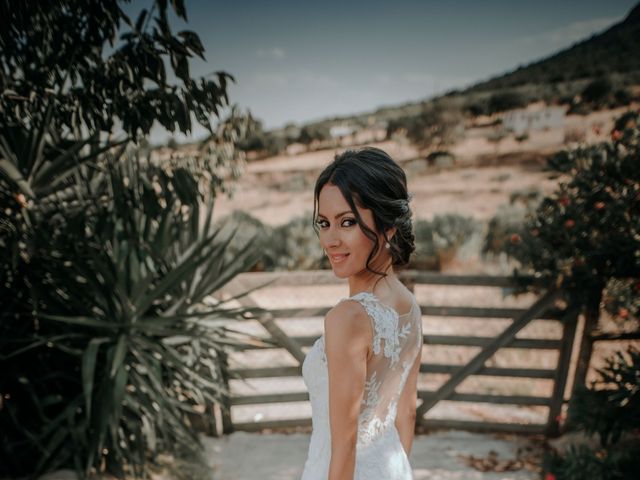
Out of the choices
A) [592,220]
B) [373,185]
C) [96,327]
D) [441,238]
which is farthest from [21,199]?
[441,238]

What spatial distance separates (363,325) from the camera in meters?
1.25

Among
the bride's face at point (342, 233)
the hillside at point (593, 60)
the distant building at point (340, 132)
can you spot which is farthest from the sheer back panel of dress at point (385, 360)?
the distant building at point (340, 132)

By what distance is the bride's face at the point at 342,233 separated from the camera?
135cm

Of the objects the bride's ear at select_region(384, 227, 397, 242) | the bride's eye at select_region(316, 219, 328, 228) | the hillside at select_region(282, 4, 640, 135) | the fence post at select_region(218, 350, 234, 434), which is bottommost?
the fence post at select_region(218, 350, 234, 434)

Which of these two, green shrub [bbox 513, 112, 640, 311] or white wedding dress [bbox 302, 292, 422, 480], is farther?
green shrub [bbox 513, 112, 640, 311]

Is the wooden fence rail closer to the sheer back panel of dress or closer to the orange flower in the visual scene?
the orange flower

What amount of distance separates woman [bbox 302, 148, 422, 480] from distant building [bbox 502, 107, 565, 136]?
24845mm

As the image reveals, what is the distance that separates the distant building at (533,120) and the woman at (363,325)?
2484cm

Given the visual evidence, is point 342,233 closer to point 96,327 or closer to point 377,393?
point 377,393

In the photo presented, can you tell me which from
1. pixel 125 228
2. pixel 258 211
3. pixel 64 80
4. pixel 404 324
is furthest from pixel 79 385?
pixel 258 211

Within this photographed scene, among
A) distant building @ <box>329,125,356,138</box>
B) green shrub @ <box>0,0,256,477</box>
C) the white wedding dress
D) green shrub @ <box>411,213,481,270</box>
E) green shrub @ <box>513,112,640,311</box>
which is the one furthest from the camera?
distant building @ <box>329,125,356,138</box>

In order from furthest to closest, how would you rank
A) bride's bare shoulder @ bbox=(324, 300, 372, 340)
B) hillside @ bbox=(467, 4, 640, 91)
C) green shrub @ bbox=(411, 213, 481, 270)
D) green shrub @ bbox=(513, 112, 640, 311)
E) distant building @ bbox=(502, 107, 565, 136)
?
distant building @ bbox=(502, 107, 565, 136)
hillside @ bbox=(467, 4, 640, 91)
green shrub @ bbox=(411, 213, 481, 270)
green shrub @ bbox=(513, 112, 640, 311)
bride's bare shoulder @ bbox=(324, 300, 372, 340)

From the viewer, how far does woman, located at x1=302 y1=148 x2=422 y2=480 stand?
123cm

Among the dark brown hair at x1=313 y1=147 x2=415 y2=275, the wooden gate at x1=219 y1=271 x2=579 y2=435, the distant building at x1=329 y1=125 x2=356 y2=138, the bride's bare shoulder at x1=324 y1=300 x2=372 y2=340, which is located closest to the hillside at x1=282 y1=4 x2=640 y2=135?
the distant building at x1=329 y1=125 x2=356 y2=138
